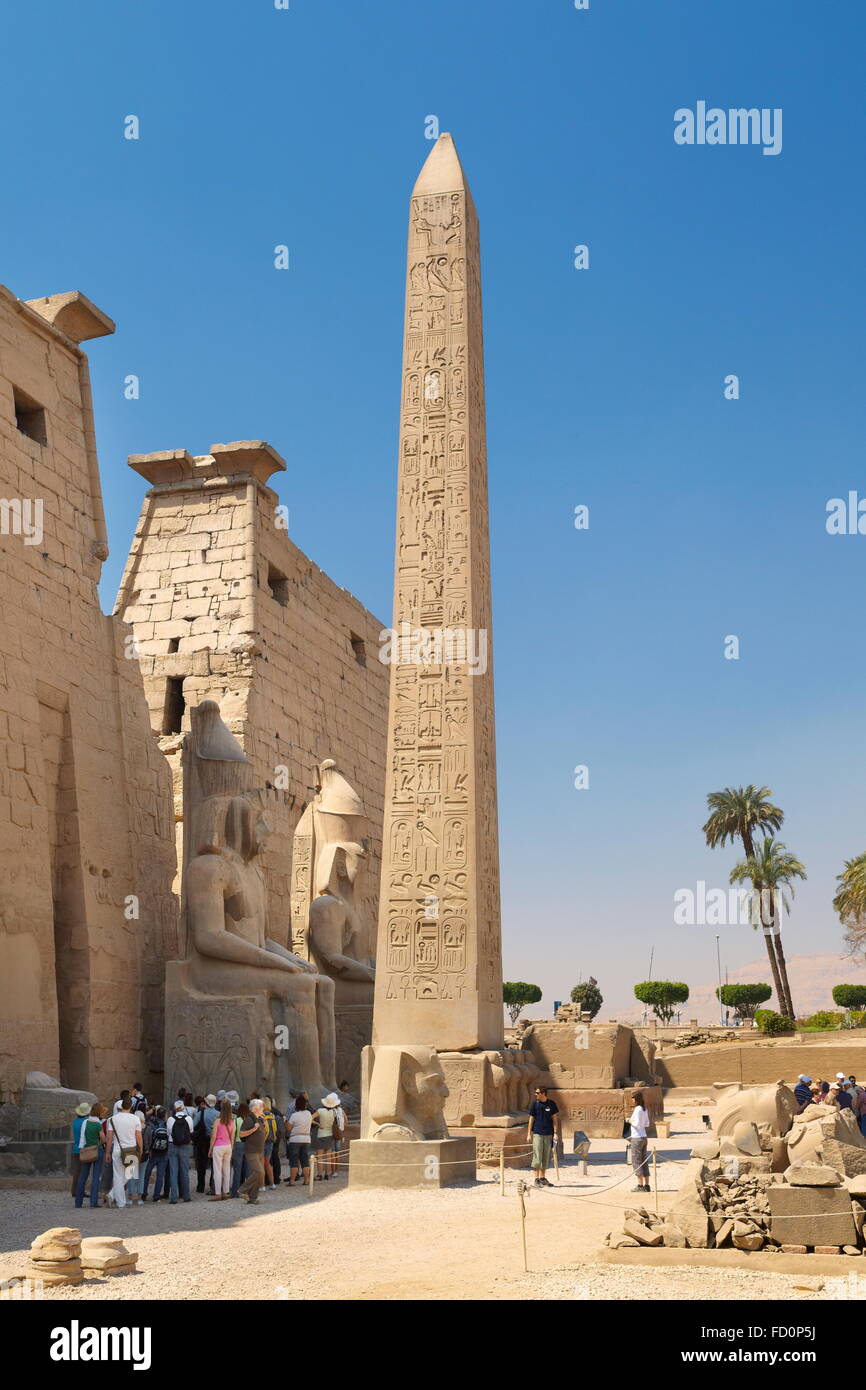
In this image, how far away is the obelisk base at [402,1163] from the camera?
332 inches

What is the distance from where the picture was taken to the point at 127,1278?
5637 mm

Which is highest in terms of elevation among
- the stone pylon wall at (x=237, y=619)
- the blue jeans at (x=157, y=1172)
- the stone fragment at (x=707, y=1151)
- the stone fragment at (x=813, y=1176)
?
the stone pylon wall at (x=237, y=619)

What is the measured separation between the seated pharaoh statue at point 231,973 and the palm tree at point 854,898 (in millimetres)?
21338

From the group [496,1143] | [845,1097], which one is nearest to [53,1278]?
[496,1143]

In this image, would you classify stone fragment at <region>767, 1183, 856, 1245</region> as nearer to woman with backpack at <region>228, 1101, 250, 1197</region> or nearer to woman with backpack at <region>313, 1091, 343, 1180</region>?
woman with backpack at <region>228, 1101, 250, 1197</region>

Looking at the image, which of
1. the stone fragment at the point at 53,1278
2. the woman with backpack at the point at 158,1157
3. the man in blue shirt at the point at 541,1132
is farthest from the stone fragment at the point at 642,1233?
the woman with backpack at the point at 158,1157

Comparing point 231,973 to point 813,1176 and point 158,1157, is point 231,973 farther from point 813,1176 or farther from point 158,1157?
point 813,1176

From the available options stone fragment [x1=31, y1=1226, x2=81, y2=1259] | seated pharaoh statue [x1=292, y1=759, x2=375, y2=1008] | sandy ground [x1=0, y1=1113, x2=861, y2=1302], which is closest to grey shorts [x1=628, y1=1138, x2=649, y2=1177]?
sandy ground [x1=0, y1=1113, x2=861, y2=1302]

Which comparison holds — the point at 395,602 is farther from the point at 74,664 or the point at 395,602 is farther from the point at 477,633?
the point at 74,664

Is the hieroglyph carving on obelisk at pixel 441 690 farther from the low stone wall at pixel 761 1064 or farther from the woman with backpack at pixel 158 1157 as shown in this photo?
the low stone wall at pixel 761 1064

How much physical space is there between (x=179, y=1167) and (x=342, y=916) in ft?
15.7

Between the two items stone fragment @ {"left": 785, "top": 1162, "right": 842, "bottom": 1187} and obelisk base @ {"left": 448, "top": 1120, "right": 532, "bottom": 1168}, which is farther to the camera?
obelisk base @ {"left": 448, "top": 1120, "right": 532, "bottom": 1168}

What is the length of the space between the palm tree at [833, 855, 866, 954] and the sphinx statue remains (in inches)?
757

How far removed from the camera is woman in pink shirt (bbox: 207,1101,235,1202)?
8.60m
